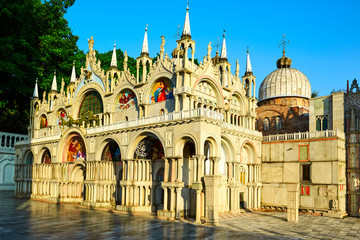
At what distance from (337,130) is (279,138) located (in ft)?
20.6

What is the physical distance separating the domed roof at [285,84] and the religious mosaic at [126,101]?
2572 cm

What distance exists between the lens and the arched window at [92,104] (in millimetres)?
41312

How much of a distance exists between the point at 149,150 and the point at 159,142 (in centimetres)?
125

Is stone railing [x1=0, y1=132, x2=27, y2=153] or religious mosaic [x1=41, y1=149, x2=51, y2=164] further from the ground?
stone railing [x1=0, y1=132, x2=27, y2=153]

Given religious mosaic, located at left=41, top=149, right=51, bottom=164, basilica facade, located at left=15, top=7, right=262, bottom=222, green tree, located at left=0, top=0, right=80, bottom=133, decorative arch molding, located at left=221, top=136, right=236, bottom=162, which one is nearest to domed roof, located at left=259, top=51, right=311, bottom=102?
basilica facade, located at left=15, top=7, right=262, bottom=222

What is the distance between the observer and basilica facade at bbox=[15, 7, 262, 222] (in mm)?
27797

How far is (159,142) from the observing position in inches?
1310

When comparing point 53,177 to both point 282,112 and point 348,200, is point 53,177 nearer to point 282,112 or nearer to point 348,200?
point 282,112

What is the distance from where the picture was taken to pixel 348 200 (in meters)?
34.5

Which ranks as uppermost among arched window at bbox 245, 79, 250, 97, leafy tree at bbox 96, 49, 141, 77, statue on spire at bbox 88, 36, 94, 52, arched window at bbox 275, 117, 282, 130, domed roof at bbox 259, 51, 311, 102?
leafy tree at bbox 96, 49, 141, 77

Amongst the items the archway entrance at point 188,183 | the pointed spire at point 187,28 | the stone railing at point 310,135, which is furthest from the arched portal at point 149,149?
the stone railing at point 310,135

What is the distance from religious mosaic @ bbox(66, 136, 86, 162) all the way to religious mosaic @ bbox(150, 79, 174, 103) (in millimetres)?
11991

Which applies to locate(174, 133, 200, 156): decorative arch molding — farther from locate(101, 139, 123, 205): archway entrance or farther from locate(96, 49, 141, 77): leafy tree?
locate(96, 49, 141, 77): leafy tree

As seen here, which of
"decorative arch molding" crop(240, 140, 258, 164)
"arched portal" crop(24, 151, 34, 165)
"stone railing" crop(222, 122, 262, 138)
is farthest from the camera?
"arched portal" crop(24, 151, 34, 165)
